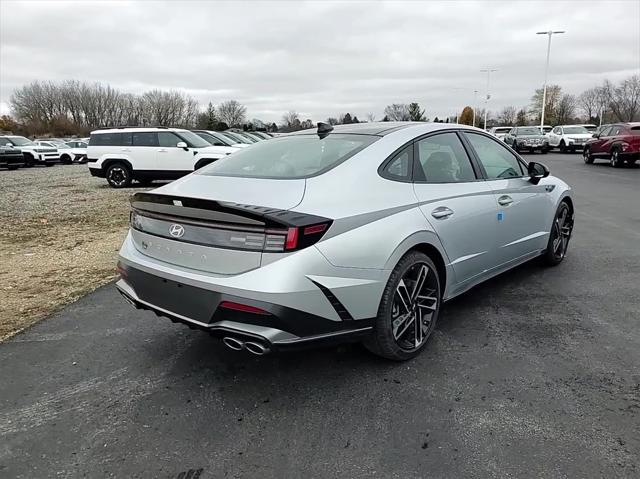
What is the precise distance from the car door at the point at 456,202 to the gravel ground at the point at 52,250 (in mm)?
3423

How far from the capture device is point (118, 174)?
15141mm

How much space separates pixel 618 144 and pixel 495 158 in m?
18.4

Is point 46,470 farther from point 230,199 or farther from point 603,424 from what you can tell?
point 603,424

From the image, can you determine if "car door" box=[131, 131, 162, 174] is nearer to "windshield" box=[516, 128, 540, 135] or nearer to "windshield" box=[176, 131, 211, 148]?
"windshield" box=[176, 131, 211, 148]

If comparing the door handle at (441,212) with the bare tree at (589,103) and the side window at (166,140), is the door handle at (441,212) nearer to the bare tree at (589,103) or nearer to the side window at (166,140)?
the side window at (166,140)

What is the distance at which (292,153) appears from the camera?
12.0ft

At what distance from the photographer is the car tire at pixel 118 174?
594 inches

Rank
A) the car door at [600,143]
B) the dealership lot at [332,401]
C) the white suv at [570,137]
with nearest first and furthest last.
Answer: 1. the dealership lot at [332,401]
2. the car door at [600,143]
3. the white suv at [570,137]

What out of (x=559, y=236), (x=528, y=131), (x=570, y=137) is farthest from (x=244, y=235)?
(x=570, y=137)

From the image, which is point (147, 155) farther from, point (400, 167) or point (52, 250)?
point (400, 167)

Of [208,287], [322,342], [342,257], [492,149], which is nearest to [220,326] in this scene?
[208,287]

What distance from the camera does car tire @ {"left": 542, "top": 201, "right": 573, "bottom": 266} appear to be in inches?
210

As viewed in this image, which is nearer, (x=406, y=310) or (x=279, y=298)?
(x=279, y=298)

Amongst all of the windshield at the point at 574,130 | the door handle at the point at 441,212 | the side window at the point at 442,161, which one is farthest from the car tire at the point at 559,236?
the windshield at the point at 574,130
